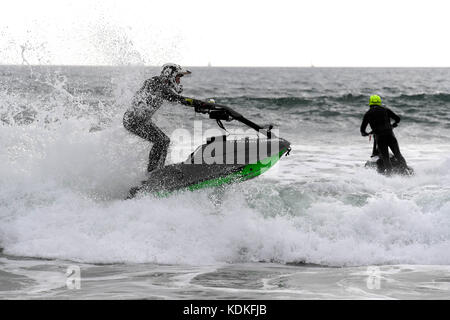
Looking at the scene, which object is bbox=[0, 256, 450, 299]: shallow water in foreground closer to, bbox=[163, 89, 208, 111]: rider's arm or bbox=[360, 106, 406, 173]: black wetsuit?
bbox=[163, 89, 208, 111]: rider's arm

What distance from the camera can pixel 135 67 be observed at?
8586 mm

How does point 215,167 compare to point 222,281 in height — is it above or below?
above

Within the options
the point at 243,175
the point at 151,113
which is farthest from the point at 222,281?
the point at 151,113

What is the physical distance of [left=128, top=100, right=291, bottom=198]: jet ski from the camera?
7.19 metres

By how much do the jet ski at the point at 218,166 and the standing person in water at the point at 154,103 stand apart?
225 mm

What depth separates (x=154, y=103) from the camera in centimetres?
702

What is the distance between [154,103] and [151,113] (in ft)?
0.49

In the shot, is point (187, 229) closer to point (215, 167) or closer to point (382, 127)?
point (215, 167)

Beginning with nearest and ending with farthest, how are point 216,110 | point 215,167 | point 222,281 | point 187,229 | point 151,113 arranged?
point 222,281
point 187,229
point 216,110
point 151,113
point 215,167

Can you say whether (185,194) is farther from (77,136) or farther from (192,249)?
(77,136)

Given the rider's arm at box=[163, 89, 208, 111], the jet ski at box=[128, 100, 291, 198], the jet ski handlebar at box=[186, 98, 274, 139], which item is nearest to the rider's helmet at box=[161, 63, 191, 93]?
the rider's arm at box=[163, 89, 208, 111]

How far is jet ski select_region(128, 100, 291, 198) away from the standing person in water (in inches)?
8.9
